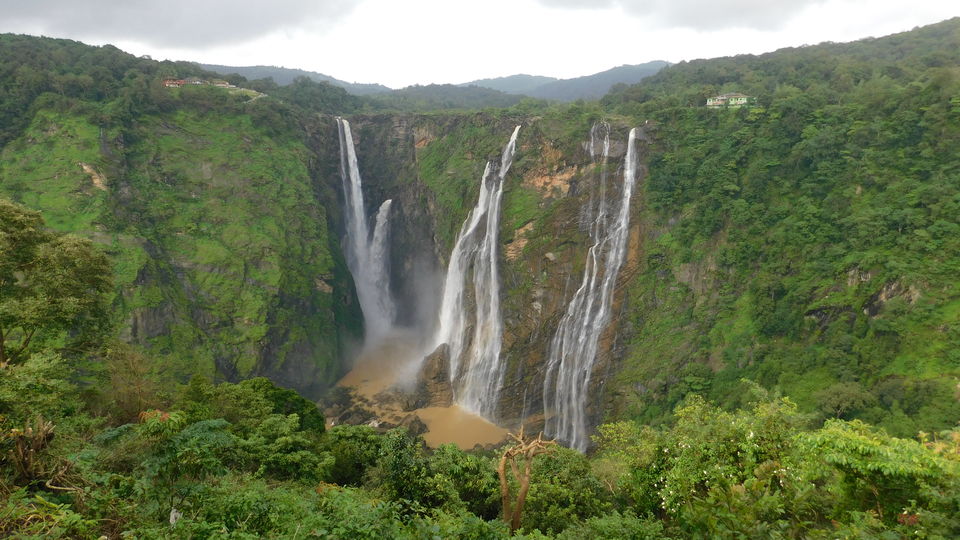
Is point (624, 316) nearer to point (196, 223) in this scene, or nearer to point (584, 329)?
point (584, 329)

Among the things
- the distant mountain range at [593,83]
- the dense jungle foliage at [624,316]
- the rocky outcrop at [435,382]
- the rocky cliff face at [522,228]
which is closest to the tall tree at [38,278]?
the dense jungle foliage at [624,316]

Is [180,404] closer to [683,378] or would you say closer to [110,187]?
[683,378]

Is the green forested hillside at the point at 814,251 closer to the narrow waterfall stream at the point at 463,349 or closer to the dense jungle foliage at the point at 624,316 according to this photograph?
Result: the dense jungle foliage at the point at 624,316

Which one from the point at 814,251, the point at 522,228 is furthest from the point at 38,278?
the point at 814,251

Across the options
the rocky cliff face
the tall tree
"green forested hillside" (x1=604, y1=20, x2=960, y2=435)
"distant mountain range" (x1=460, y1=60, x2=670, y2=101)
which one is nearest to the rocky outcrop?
the rocky cliff face

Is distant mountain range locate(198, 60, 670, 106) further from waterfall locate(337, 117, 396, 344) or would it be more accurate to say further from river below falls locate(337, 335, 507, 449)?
river below falls locate(337, 335, 507, 449)

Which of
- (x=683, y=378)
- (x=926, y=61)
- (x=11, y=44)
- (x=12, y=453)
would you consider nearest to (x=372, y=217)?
(x=683, y=378)
